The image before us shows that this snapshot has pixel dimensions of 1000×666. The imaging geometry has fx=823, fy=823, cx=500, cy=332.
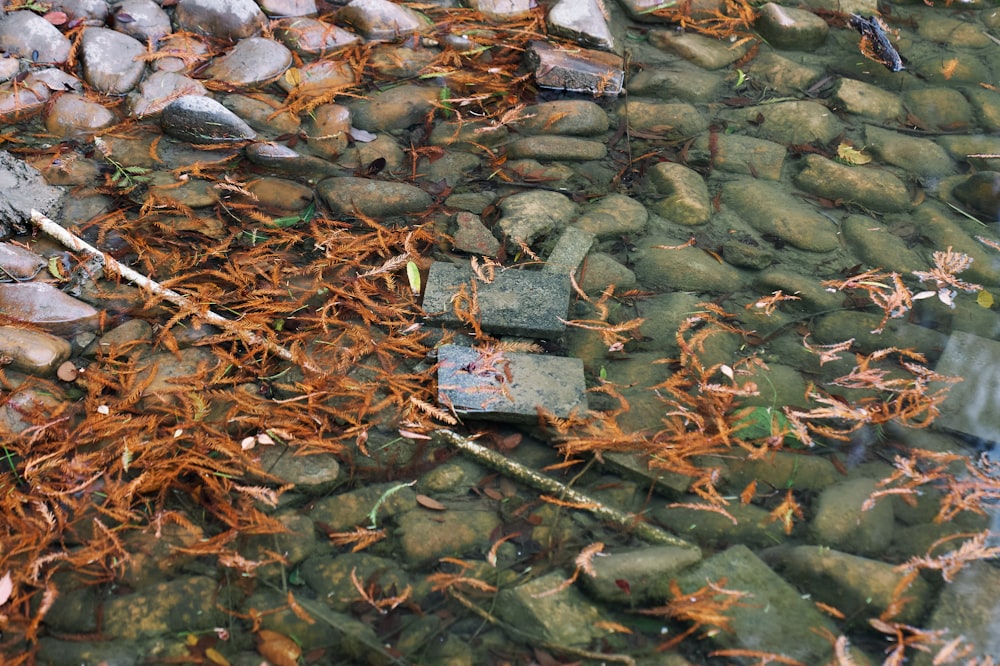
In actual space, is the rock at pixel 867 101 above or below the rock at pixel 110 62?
above

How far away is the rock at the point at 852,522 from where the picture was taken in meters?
2.28

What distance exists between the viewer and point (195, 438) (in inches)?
96.6

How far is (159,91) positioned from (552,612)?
296 centimetres

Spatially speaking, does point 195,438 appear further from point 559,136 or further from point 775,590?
point 559,136

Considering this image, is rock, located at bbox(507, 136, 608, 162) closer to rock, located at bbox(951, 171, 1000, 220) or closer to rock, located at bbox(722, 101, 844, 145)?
rock, located at bbox(722, 101, 844, 145)

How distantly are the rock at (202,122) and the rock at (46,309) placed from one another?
106 centimetres

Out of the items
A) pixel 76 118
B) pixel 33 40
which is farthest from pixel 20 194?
pixel 33 40

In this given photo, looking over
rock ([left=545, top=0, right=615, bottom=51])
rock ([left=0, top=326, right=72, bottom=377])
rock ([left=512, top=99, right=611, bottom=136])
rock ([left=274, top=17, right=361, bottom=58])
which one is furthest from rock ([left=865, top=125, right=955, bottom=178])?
rock ([left=0, top=326, right=72, bottom=377])

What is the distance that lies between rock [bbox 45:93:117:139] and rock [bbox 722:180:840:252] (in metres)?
2.74

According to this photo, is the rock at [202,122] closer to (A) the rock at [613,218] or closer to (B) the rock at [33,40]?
(B) the rock at [33,40]

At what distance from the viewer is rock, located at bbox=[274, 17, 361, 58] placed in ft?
13.4

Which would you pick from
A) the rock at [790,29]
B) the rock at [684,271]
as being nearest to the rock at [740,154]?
the rock at [684,271]

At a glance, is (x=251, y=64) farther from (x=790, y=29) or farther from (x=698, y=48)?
(x=790, y=29)

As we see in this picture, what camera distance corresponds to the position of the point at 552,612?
209cm
